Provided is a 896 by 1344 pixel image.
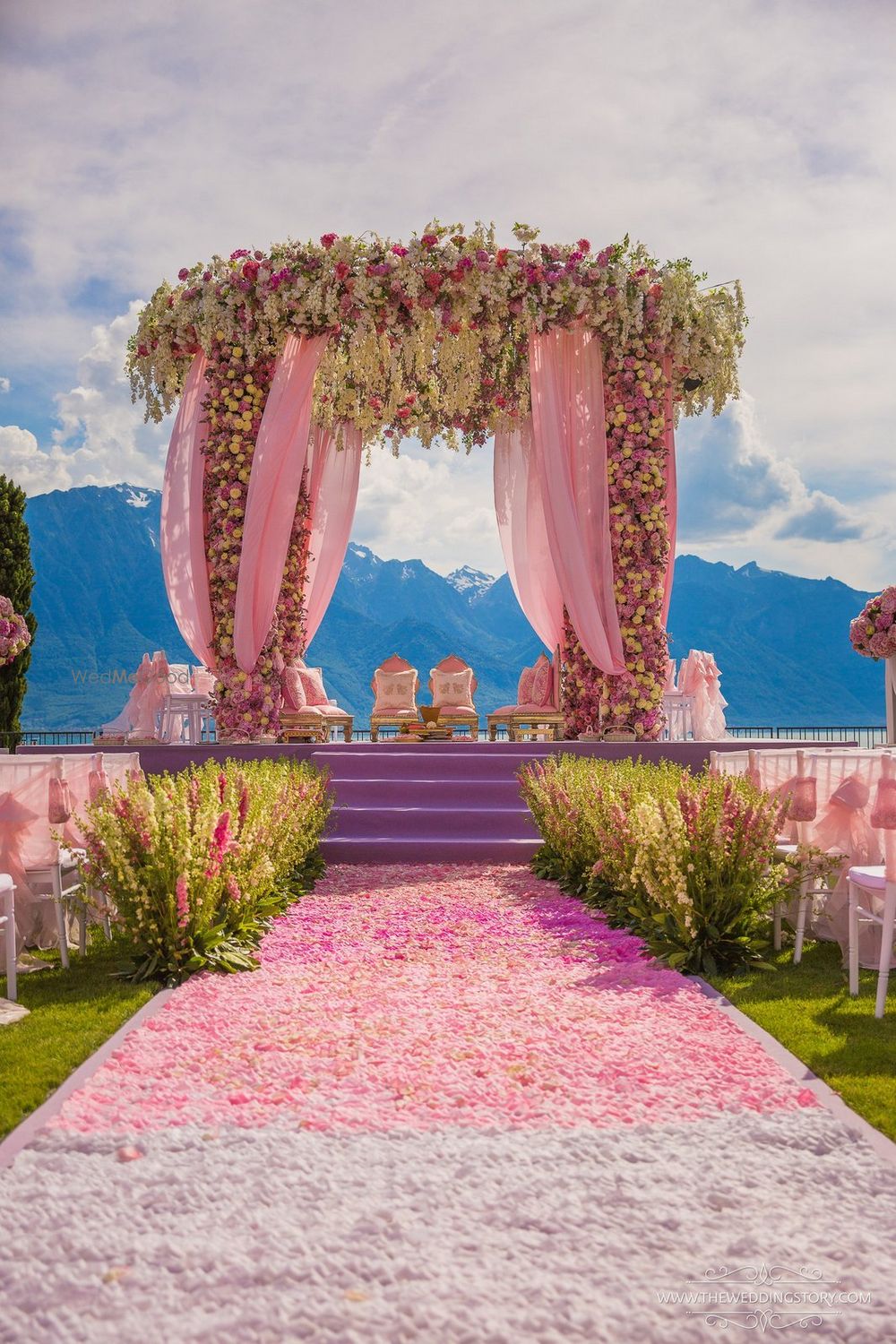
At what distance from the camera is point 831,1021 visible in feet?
12.5

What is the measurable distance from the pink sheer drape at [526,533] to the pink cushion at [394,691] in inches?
65.9

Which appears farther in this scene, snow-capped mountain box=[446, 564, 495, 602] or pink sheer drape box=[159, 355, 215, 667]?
snow-capped mountain box=[446, 564, 495, 602]

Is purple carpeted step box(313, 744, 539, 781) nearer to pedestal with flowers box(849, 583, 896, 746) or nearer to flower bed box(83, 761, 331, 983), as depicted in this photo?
pedestal with flowers box(849, 583, 896, 746)

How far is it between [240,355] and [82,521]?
38.5m

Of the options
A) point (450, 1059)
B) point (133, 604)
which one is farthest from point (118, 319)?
point (133, 604)

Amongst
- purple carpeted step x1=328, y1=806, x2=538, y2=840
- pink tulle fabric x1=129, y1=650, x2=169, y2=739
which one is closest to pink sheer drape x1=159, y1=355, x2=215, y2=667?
pink tulle fabric x1=129, y1=650, x2=169, y2=739

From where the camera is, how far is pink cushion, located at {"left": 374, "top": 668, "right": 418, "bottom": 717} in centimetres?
1218

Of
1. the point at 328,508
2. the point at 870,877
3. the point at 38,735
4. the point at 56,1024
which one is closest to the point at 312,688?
the point at 328,508

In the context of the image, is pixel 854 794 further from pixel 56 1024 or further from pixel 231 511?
pixel 231 511

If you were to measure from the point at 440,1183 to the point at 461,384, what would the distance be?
8727 mm

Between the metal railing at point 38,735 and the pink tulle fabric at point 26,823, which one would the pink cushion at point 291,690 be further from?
the pink tulle fabric at point 26,823

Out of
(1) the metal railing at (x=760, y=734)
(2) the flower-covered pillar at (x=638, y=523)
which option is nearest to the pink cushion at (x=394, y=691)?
(1) the metal railing at (x=760, y=734)

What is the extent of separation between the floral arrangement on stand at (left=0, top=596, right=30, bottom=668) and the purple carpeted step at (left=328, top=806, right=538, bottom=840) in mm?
4325

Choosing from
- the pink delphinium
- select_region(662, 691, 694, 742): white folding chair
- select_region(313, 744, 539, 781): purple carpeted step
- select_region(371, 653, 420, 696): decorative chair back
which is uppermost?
select_region(371, 653, 420, 696): decorative chair back
